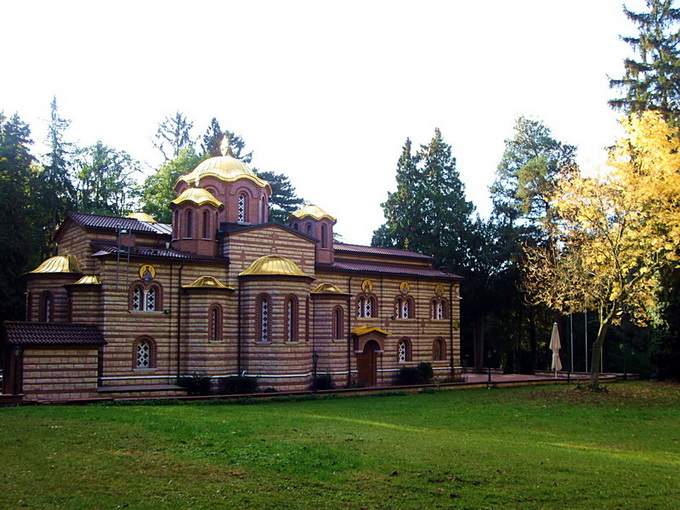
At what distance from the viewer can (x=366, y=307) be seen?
3422cm

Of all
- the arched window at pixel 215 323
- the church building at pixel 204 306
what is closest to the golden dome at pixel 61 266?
the church building at pixel 204 306

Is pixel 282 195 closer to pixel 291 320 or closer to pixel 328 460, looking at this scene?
pixel 291 320

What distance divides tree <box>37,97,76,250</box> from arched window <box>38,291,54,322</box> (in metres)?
16.9

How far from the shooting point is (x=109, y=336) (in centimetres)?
2614

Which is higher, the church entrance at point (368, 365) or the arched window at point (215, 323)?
the arched window at point (215, 323)

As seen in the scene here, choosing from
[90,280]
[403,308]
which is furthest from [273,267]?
[403,308]

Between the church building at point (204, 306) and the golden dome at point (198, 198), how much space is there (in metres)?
0.07

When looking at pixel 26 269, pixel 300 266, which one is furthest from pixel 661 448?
pixel 26 269

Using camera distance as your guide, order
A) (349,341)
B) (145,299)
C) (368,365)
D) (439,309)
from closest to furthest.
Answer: (145,299)
(349,341)
(368,365)
(439,309)

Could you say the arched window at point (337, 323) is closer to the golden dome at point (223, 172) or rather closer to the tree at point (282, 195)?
the golden dome at point (223, 172)

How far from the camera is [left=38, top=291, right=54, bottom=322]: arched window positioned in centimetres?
2738

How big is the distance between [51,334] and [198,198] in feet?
28.7

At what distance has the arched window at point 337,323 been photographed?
3133cm

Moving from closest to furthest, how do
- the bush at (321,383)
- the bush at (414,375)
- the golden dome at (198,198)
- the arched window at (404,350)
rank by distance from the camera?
the golden dome at (198,198), the bush at (321,383), the bush at (414,375), the arched window at (404,350)
